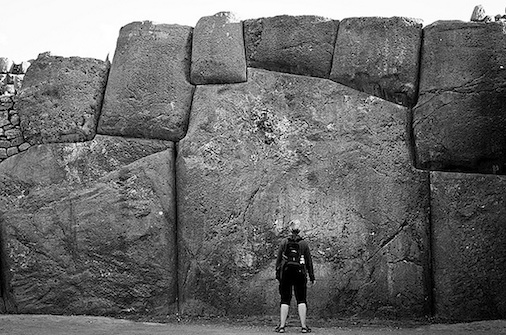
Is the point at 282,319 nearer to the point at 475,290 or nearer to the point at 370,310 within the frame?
the point at 370,310

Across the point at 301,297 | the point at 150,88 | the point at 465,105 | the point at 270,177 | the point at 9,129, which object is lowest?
the point at 301,297

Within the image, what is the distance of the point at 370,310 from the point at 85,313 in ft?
14.2

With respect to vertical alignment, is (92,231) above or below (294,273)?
above

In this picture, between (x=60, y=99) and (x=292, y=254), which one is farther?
(x=60, y=99)

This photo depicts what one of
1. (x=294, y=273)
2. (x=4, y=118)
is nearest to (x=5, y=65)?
Result: (x=4, y=118)

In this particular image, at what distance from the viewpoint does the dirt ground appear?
10.4 metres

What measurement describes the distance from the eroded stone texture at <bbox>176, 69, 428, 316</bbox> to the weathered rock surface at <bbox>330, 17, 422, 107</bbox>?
0.21 meters

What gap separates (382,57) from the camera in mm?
12414

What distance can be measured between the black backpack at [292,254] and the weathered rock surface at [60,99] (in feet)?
13.0

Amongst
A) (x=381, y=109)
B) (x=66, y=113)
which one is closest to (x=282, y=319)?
(x=381, y=109)

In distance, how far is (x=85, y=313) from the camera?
1201cm

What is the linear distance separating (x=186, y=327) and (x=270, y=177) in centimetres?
269

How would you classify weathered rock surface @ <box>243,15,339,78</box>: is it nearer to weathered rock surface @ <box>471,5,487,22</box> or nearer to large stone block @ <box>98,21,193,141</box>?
large stone block @ <box>98,21,193,141</box>

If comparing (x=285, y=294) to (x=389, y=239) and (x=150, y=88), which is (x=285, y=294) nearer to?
(x=389, y=239)
